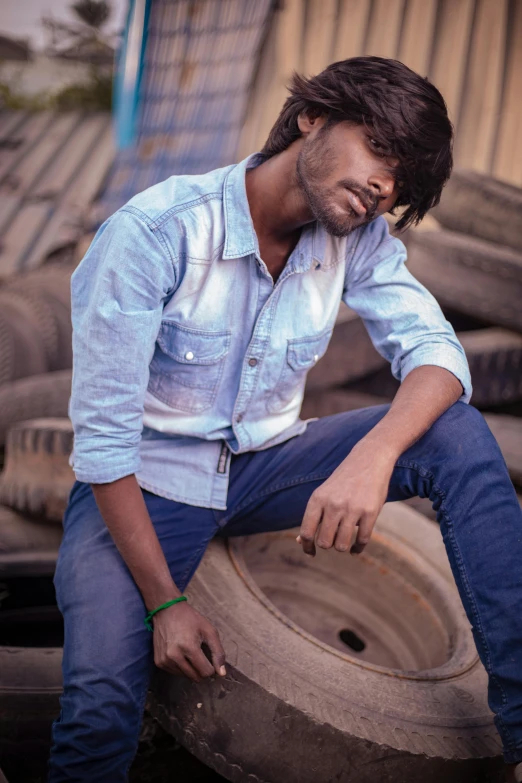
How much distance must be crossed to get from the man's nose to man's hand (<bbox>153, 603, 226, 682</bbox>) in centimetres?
90

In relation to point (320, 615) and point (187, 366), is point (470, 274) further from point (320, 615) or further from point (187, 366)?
point (187, 366)

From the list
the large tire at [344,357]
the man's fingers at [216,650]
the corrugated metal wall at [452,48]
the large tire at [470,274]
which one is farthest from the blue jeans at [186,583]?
the corrugated metal wall at [452,48]

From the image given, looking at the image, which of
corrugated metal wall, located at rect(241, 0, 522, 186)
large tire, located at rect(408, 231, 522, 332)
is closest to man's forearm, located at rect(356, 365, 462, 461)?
large tire, located at rect(408, 231, 522, 332)

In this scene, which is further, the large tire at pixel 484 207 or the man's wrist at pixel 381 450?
the large tire at pixel 484 207

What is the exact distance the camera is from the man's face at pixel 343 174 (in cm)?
132

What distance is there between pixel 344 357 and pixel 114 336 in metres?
1.46

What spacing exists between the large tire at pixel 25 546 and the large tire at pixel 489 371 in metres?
1.30

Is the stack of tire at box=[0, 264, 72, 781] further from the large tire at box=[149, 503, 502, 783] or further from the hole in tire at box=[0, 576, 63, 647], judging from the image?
the large tire at box=[149, 503, 502, 783]

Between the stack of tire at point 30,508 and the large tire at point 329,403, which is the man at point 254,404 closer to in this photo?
the stack of tire at point 30,508

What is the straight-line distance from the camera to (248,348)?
1.48 meters

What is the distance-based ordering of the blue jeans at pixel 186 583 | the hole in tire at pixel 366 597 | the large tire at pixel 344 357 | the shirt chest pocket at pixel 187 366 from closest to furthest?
the blue jeans at pixel 186 583
the shirt chest pocket at pixel 187 366
the hole in tire at pixel 366 597
the large tire at pixel 344 357

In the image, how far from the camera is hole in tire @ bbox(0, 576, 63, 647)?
1.99m

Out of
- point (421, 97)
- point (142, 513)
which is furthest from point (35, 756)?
point (421, 97)

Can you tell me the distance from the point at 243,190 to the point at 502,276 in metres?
1.67
